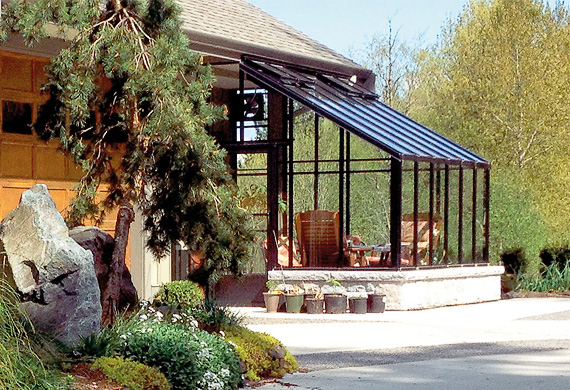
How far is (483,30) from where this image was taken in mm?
25953

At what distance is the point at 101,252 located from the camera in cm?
1052

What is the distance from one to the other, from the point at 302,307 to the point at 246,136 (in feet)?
19.2

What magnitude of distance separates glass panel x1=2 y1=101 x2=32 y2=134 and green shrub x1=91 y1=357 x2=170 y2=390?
8.53m

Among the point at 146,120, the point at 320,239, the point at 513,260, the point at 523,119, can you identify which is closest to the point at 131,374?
the point at 146,120

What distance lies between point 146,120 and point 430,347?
433 cm

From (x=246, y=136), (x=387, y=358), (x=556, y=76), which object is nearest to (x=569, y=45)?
(x=556, y=76)

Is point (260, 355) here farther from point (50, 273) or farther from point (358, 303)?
point (358, 303)

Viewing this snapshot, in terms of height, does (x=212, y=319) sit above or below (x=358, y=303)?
above

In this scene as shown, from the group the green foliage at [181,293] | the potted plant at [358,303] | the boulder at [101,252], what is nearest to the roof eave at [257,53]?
the green foliage at [181,293]

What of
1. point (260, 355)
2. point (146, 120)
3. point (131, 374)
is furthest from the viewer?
point (146, 120)

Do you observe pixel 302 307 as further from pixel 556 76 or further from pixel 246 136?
pixel 556 76

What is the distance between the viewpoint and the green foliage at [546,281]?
22.3 meters

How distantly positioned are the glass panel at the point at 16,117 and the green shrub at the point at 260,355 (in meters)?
7.12

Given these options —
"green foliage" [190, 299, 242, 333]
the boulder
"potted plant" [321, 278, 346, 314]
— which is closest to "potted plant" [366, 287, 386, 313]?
"potted plant" [321, 278, 346, 314]
